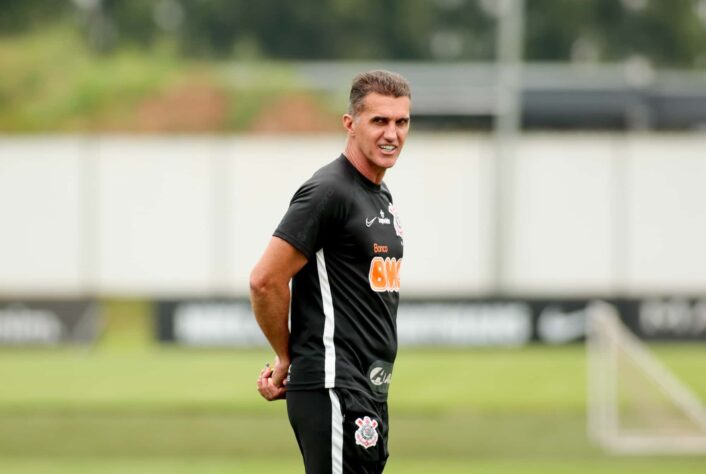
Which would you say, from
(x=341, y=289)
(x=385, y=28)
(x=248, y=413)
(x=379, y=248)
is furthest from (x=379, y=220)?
(x=385, y=28)

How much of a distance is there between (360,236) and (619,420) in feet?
34.4

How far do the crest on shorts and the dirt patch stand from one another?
94.4 feet

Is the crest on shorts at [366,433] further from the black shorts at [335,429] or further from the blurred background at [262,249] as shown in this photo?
the blurred background at [262,249]

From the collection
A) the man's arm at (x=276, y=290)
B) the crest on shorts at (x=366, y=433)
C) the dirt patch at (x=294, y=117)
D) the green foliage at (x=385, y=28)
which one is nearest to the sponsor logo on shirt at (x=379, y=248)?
the man's arm at (x=276, y=290)

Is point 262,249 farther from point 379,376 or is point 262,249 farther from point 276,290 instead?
point 276,290

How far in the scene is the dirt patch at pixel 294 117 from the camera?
116 feet

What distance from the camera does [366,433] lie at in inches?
245

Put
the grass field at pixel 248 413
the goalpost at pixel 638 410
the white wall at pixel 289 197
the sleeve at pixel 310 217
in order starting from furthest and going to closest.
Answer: the white wall at pixel 289 197 < the goalpost at pixel 638 410 < the grass field at pixel 248 413 < the sleeve at pixel 310 217

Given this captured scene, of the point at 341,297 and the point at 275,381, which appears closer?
the point at 341,297

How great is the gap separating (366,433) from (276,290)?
0.71m

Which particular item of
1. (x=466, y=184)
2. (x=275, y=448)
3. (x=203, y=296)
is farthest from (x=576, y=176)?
(x=275, y=448)

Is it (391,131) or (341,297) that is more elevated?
(391,131)

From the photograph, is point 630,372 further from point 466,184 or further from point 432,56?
point 432,56

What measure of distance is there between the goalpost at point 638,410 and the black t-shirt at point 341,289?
8155 millimetres
